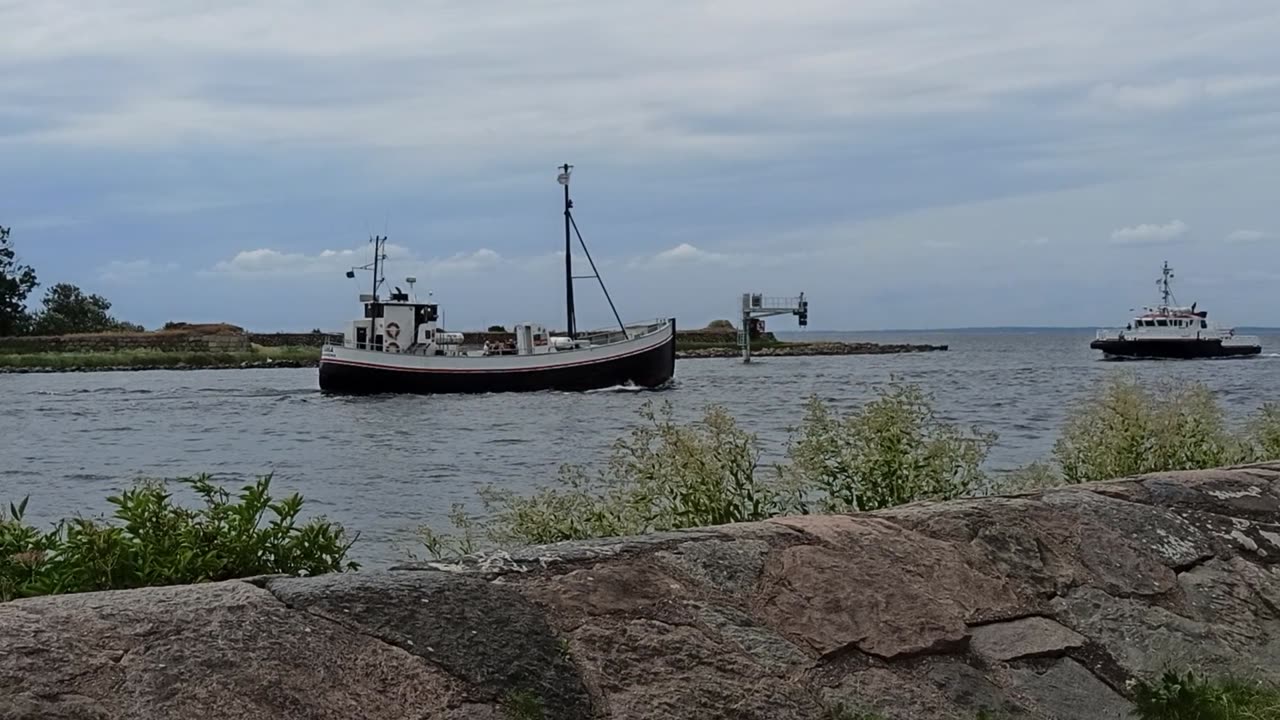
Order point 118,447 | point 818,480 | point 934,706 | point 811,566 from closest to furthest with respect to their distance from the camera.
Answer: point 934,706, point 811,566, point 818,480, point 118,447

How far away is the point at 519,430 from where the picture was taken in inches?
1059

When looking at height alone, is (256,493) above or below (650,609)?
above

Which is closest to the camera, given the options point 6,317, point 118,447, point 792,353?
point 118,447

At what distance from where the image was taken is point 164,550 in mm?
3438

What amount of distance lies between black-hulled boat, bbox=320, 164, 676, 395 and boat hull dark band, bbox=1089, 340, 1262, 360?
31.9 m

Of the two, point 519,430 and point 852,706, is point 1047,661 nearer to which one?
point 852,706

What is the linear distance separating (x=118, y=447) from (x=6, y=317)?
64215 mm

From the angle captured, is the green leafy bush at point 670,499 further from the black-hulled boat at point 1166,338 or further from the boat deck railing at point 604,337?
the black-hulled boat at point 1166,338

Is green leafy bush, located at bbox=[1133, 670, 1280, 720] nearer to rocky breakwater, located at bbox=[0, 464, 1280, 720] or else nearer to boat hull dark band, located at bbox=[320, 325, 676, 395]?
rocky breakwater, located at bbox=[0, 464, 1280, 720]

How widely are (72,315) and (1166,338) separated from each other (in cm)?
7021

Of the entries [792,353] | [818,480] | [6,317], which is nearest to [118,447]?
[818,480]

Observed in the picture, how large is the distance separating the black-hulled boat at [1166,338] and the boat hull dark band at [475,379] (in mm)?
34333

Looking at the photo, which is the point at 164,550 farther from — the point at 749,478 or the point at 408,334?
the point at 408,334

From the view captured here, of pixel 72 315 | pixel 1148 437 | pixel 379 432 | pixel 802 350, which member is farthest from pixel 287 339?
pixel 1148 437
